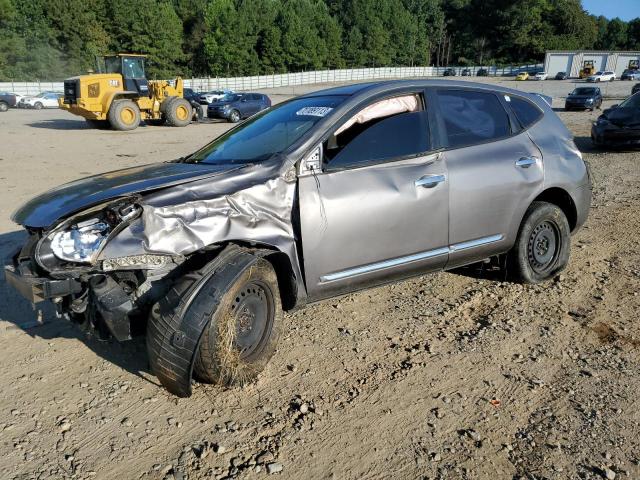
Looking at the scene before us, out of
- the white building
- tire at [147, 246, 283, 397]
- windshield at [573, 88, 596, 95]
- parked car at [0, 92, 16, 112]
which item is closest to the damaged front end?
tire at [147, 246, 283, 397]

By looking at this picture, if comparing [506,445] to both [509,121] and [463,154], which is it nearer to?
[463,154]

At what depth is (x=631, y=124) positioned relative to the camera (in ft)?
43.3

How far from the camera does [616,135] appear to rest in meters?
13.3

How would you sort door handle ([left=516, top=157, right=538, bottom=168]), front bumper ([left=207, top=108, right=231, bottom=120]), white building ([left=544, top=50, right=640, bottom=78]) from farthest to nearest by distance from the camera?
white building ([left=544, top=50, right=640, bottom=78]), front bumper ([left=207, top=108, right=231, bottom=120]), door handle ([left=516, top=157, right=538, bottom=168])

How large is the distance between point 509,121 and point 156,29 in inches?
2914

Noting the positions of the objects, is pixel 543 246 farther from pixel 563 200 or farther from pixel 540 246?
pixel 563 200

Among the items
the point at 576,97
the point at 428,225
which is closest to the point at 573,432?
the point at 428,225

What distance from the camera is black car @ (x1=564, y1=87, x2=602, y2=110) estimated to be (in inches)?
1143

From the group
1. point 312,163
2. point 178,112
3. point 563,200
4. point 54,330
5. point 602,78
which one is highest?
point 312,163

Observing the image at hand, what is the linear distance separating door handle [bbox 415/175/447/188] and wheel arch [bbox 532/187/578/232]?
1.30 m

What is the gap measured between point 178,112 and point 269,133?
2113 centimetres

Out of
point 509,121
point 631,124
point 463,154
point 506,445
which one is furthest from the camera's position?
point 631,124

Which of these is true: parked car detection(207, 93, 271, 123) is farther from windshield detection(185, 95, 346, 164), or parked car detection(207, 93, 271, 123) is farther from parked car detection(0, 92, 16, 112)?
windshield detection(185, 95, 346, 164)

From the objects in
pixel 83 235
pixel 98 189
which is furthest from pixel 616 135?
pixel 83 235
